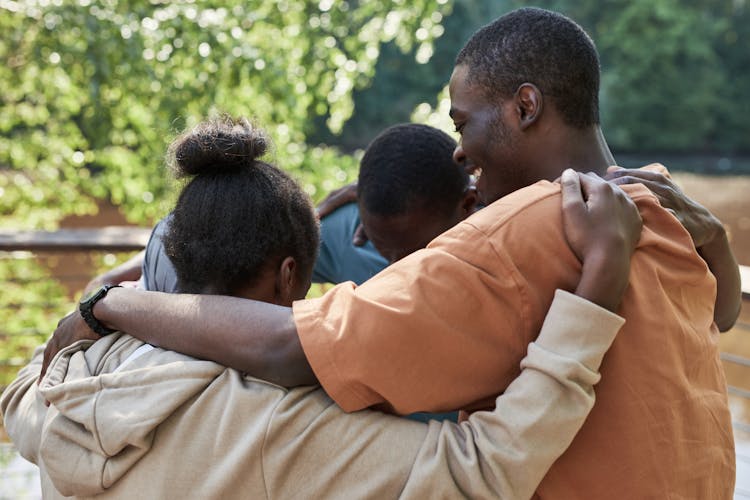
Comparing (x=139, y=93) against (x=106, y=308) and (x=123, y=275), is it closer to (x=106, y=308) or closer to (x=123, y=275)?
(x=123, y=275)

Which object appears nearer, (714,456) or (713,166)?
(714,456)

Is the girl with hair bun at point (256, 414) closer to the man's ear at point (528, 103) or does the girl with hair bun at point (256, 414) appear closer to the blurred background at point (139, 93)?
the man's ear at point (528, 103)

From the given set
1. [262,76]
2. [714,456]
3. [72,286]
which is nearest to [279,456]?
[714,456]

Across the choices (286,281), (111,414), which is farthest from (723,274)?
(111,414)

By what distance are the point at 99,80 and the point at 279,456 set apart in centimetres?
424

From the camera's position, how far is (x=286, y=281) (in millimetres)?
1561

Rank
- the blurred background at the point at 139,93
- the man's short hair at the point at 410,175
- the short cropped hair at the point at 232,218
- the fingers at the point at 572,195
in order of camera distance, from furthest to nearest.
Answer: the blurred background at the point at 139,93 < the man's short hair at the point at 410,175 < the short cropped hair at the point at 232,218 < the fingers at the point at 572,195

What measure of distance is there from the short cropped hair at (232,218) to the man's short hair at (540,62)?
18.0 inches

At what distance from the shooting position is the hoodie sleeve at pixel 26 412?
1524 mm

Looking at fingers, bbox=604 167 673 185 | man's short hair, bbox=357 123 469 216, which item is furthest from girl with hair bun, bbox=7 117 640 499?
man's short hair, bbox=357 123 469 216

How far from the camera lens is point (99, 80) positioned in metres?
5.00

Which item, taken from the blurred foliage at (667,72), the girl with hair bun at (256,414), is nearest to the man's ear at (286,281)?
the girl with hair bun at (256,414)

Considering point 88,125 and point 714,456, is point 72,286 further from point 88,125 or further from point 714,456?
point 714,456

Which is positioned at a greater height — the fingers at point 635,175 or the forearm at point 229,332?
the fingers at point 635,175
